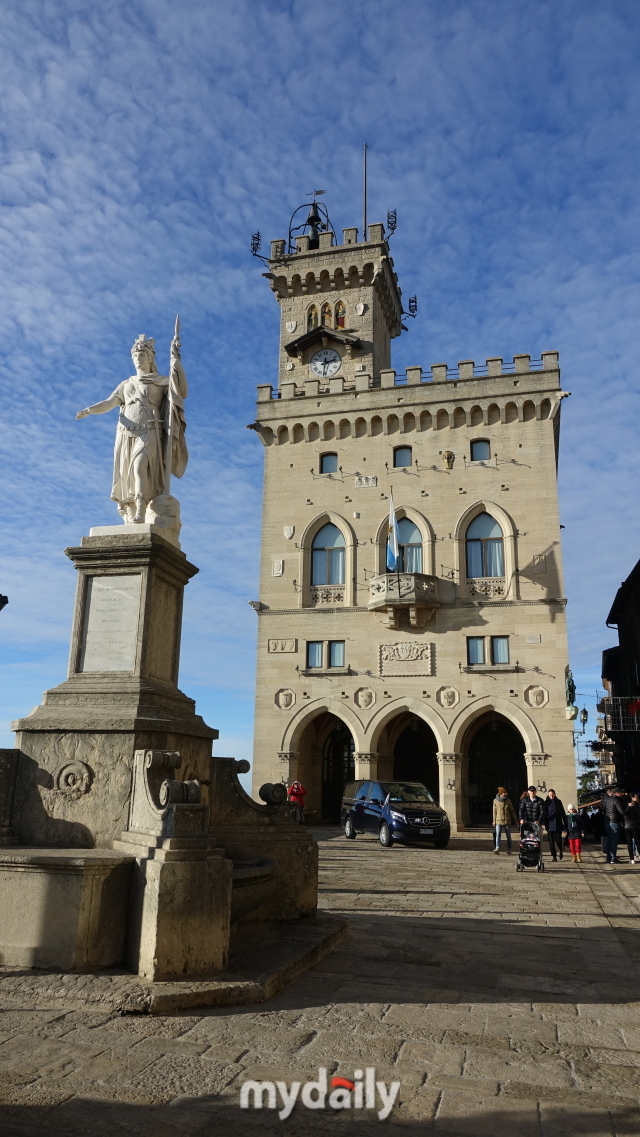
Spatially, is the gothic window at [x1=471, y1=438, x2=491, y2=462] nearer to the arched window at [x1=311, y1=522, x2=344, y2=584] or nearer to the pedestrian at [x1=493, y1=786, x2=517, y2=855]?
the arched window at [x1=311, y1=522, x2=344, y2=584]

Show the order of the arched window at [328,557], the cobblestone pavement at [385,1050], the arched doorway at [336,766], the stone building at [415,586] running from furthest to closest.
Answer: the arched doorway at [336,766]
the arched window at [328,557]
the stone building at [415,586]
the cobblestone pavement at [385,1050]

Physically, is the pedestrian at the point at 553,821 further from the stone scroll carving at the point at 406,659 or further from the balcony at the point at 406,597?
the balcony at the point at 406,597

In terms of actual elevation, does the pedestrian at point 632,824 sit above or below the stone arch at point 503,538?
below

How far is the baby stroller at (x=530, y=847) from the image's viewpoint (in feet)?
47.2

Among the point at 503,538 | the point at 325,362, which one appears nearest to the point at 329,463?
the point at 325,362

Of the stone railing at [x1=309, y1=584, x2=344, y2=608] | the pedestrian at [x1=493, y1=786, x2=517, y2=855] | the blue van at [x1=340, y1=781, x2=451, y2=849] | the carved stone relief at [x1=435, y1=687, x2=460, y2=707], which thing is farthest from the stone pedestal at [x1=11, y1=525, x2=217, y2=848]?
the stone railing at [x1=309, y1=584, x2=344, y2=608]

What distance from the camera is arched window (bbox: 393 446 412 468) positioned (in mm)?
29922

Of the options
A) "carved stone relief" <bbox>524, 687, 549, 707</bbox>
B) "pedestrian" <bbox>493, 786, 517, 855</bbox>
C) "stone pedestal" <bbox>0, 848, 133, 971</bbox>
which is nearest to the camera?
"stone pedestal" <bbox>0, 848, 133, 971</bbox>

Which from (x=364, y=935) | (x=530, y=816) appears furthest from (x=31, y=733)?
(x=530, y=816)

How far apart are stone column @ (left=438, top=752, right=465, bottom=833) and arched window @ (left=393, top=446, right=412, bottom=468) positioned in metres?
11.0

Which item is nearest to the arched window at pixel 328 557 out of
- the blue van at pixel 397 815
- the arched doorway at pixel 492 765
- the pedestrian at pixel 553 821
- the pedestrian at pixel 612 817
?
the arched doorway at pixel 492 765

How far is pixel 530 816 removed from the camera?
50.1ft

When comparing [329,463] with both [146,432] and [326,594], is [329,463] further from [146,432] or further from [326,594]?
[146,432]

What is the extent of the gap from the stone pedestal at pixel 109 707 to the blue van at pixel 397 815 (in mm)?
12560
